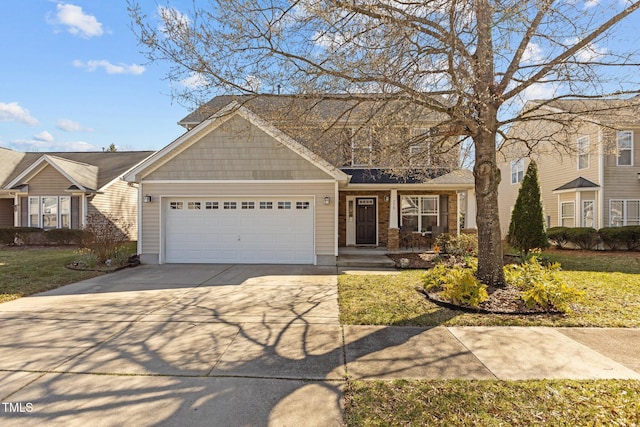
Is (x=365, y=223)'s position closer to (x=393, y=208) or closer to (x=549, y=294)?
(x=393, y=208)

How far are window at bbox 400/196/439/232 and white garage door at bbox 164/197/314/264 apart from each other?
5177 mm

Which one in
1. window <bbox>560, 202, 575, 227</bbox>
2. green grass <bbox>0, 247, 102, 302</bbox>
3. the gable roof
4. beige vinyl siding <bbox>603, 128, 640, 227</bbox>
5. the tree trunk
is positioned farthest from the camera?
window <bbox>560, 202, 575, 227</bbox>

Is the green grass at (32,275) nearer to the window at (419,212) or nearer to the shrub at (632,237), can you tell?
the window at (419,212)

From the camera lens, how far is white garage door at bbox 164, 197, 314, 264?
11.4 metres

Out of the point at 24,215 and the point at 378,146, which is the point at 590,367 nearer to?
the point at 378,146

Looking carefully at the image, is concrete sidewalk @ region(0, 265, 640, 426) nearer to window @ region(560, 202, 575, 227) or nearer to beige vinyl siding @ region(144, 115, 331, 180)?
beige vinyl siding @ region(144, 115, 331, 180)

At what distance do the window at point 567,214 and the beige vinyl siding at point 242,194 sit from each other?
45.5 ft

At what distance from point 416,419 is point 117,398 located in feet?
9.31

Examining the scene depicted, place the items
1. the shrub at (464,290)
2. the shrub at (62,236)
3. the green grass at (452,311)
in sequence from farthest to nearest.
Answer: the shrub at (62,236)
the shrub at (464,290)
the green grass at (452,311)

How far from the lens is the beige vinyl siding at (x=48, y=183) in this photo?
57.6 ft

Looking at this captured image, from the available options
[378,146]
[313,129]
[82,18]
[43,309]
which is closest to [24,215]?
[82,18]

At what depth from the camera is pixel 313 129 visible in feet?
25.7

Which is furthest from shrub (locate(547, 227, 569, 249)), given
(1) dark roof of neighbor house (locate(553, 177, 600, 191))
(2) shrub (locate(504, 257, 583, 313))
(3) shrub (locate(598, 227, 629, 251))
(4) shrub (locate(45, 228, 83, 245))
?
(4) shrub (locate(45, 228, 83, 245))

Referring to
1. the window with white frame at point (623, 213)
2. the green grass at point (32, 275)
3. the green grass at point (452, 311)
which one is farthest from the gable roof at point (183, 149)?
the window with white frame at point (623, 213)
